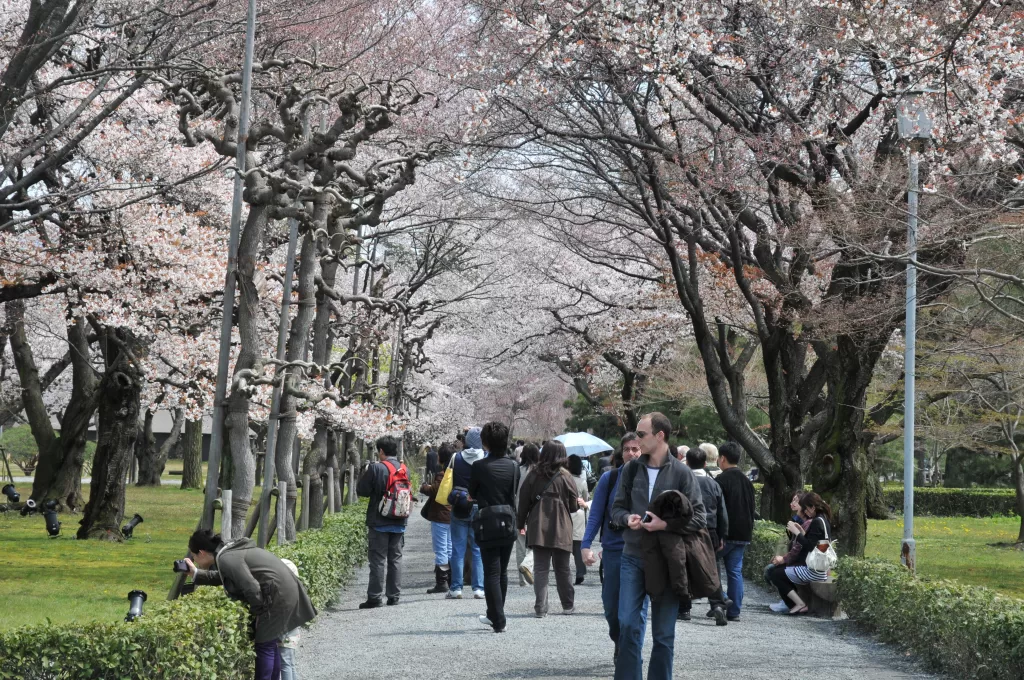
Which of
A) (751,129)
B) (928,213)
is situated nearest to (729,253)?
(751,129)

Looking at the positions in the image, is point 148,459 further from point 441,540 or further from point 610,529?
point 610,529

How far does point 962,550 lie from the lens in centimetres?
2178

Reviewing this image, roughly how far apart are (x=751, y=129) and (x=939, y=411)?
40.4 ft

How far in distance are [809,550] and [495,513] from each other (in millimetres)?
3666

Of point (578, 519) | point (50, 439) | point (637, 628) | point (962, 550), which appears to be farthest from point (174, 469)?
point (637, 628)

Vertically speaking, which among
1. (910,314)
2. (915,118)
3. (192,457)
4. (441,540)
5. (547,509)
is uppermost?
(915,118)

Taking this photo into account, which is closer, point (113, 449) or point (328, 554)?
point (328, 554)

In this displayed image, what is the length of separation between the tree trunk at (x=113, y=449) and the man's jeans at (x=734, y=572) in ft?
35.6

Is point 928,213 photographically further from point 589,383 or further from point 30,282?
point 589,383

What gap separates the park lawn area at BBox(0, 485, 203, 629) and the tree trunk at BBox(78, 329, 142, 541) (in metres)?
0.47

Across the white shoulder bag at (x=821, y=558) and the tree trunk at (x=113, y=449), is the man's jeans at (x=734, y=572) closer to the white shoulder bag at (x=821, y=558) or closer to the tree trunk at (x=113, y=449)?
the white shoulder bag at (x=821, y=558)

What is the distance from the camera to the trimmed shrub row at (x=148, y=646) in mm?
5586

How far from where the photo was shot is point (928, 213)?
41.4 feet

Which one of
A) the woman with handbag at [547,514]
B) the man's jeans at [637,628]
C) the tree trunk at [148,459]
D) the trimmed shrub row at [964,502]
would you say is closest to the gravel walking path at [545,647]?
the woman with handbag at [547,514]
